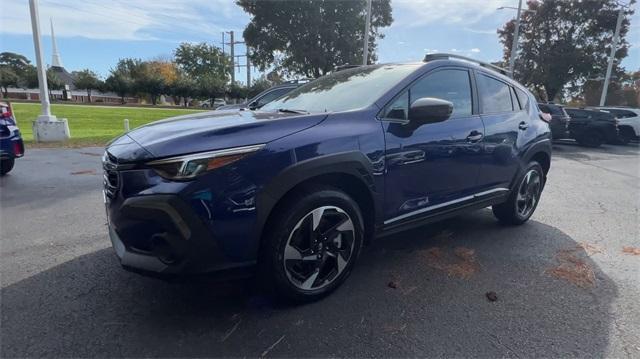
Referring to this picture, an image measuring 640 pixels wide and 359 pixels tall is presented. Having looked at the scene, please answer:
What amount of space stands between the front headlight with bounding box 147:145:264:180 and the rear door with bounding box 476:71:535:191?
2.52 m

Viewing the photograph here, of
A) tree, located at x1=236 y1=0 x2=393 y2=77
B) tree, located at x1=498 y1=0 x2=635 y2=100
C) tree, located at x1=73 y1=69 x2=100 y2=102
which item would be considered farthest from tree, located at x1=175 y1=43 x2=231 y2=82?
tree, located at x1=498 y1=0 x2=635 y2=100

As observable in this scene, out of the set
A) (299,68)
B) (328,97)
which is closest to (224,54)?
(299,68)

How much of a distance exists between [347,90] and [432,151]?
0.87 meters

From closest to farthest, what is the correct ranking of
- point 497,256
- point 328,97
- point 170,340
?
point 170,340
point 328,97
point 497,256

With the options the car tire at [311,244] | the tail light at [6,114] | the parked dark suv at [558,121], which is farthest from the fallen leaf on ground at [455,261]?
the parked dark suv at [558,121]

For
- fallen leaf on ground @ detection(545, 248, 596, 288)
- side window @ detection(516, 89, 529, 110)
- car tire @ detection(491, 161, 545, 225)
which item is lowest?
fallen leaf on ground @ detection(545, 248, 596, 288)

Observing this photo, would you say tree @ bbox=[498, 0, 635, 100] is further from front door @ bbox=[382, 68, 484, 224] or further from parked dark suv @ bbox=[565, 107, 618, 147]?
front door @ bbox=[382, 68, 484, 224]

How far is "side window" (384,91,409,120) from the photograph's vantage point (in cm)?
286

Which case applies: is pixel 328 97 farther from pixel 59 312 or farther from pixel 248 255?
pixel 59 312

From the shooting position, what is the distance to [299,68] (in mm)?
29875

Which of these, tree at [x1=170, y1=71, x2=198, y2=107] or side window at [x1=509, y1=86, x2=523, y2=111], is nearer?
side window at [x1=509, y1=86, x2=523, y2=111]

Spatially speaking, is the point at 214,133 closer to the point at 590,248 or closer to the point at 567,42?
the point at 590,248

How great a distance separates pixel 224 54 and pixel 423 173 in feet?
241

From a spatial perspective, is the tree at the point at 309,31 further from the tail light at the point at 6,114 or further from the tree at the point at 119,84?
the tree at the point at 119,84
